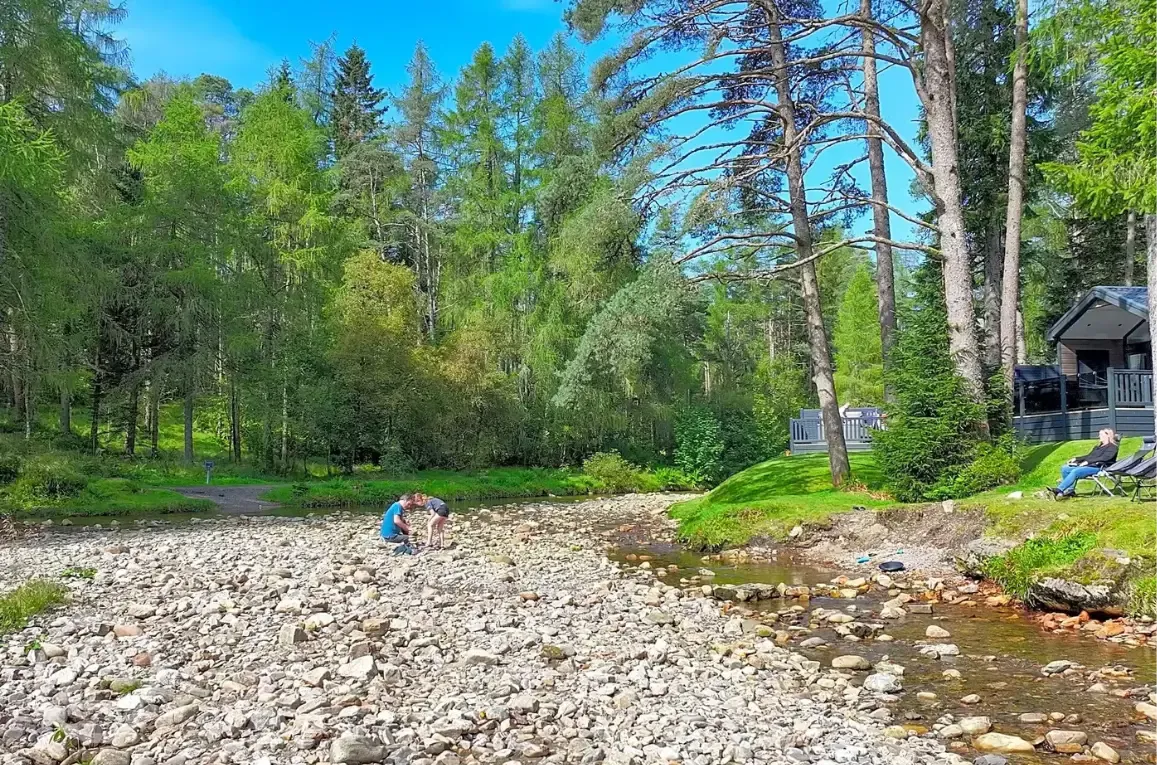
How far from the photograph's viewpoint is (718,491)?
18.7 m

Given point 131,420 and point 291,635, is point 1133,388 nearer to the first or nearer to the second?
point 291,635

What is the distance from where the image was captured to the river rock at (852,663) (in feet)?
22.1

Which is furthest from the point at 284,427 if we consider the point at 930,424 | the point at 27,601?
the point at 930,424

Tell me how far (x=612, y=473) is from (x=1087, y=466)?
1897 cm

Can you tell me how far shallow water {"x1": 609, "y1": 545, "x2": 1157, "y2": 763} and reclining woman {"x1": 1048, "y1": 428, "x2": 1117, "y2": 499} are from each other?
3534 mm

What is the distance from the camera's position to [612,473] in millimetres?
28969

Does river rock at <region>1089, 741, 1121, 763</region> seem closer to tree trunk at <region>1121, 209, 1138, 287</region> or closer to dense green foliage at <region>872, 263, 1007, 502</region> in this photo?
dense green foliage at <region>872, 263, 1007, 502</region>

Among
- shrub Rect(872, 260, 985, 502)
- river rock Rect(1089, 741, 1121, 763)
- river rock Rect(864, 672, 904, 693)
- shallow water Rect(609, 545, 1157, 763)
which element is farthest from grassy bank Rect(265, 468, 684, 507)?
river rock Rect(1089, 741, 1121, 763)

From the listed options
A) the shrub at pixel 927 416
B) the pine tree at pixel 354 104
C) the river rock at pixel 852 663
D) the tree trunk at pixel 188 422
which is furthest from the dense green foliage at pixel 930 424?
the pine tree at pixel 354 104

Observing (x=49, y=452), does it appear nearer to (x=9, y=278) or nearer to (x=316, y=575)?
(x=9, y=278)

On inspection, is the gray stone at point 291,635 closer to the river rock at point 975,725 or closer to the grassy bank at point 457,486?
the river rock at point 975,725

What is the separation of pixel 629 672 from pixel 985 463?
968cm

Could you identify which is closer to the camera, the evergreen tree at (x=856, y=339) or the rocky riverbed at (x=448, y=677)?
the rocky riverbed at (x=448, y=677)

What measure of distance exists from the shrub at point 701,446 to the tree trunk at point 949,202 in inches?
638
